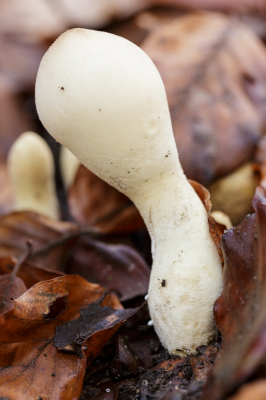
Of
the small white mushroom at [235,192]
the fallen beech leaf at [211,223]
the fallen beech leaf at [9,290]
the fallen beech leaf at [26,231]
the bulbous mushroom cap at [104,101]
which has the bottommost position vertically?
the fallen beech leaf at [26,231]

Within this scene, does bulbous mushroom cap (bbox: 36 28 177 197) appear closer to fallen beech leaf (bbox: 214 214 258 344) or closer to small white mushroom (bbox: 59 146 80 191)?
fallen beech leaf (bbox: 214 214 258 344)

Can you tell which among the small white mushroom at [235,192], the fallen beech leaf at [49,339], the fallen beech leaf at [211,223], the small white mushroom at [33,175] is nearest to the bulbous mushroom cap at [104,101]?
the fallen beech leaf at [211,223]

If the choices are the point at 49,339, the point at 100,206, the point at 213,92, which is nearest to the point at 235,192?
the point at 213,92

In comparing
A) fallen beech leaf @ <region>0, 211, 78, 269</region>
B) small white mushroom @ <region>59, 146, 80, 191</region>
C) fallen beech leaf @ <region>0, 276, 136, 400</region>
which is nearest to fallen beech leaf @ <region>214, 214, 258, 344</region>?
fallen beech leaf @ <region>0, 276, 136, 400</region>

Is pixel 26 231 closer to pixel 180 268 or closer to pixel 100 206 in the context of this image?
pixel 100 206

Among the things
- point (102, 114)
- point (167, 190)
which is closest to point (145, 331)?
point (167, 190)

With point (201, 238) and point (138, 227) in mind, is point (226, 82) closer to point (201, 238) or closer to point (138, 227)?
point (138, 227)

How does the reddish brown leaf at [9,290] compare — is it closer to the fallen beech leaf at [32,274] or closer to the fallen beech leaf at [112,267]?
the fallen beech leaf at [32,274]
